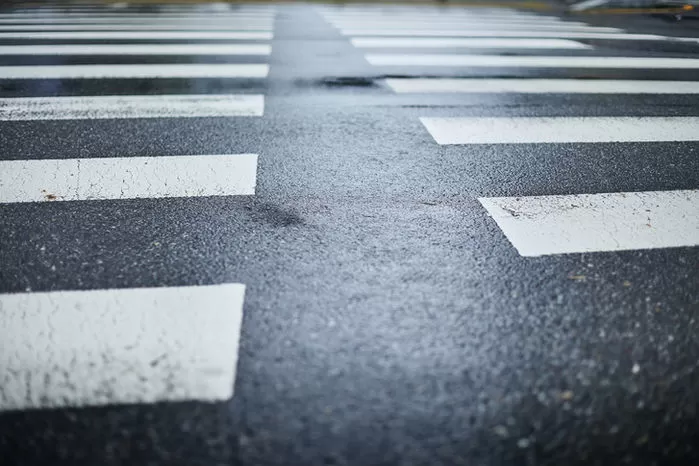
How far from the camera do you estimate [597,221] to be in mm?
2434

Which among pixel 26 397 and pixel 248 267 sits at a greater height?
pixel 248 267

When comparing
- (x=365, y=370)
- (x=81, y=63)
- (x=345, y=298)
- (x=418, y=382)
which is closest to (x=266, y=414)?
(x=365, y=370)

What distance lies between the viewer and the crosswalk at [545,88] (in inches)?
92.9

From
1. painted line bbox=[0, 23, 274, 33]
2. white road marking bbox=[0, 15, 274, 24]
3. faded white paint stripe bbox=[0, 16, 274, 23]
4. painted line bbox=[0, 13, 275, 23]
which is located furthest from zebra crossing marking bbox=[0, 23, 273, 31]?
painted line bbox=[0, 13, 275, 23]

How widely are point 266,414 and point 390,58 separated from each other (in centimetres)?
521

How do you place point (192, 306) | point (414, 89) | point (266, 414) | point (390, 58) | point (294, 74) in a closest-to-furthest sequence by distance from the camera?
point (266, 414), point (192, 306), point (414, 89), point (294, 74), point (390, 58)

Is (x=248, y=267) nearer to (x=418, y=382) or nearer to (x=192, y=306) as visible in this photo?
(x=192, y=306)

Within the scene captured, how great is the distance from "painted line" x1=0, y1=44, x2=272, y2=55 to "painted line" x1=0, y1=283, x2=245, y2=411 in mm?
4634

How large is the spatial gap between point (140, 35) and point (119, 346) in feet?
20.7

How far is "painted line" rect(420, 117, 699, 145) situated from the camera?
3455mm

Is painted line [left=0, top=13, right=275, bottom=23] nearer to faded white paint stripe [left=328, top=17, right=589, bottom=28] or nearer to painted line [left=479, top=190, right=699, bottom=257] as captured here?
faded white paint stripe [left=328, top=17, right=589, bottom=28]

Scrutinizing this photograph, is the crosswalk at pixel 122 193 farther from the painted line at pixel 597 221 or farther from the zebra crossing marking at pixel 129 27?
the painted line at pixel 597 221

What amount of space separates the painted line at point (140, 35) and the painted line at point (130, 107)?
288cm

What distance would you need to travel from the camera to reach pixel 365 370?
1545 millimetres
